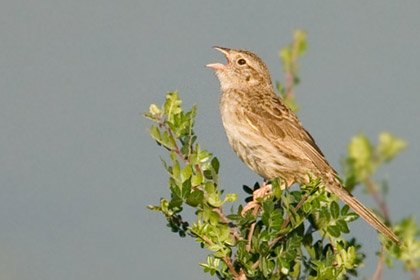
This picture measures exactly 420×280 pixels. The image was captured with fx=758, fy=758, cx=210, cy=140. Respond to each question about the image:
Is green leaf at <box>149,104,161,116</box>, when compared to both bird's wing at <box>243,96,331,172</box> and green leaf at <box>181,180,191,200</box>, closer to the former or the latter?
green leaf at <box>181,180,191,200</box>

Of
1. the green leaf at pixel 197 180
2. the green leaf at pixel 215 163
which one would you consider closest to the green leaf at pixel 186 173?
the green leaf at pixel 197 180

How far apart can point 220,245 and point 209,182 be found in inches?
14.6

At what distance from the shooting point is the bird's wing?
6789 mm

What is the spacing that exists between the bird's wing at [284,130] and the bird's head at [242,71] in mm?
750

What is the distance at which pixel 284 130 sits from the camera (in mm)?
6926

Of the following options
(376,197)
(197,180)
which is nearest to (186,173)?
(197,180)

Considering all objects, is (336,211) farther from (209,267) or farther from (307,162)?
(307,162)

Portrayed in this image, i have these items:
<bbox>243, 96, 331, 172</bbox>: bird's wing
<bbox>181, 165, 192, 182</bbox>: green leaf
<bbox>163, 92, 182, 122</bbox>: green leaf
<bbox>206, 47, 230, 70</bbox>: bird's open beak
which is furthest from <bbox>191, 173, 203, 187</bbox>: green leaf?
<bbox>206, 47, 230, 70</bbox>: bird's open beak

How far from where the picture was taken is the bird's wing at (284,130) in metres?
6.79

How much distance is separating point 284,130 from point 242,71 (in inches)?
49.6

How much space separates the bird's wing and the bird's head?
29.5 inches

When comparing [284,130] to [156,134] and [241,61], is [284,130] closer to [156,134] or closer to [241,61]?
[241,61]

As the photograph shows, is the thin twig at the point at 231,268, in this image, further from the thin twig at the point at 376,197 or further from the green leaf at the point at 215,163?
the thin twig at the point at 376,197

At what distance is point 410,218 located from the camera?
2.06 m
